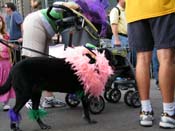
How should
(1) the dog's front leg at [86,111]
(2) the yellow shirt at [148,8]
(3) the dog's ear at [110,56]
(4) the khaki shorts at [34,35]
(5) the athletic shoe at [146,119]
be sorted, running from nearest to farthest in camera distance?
(2) the yellow shirt at [148,8] → (5) the athletic shoe at [146,119] → (1) the dog's front leg at [86,111] → (4) the khaki shorts at [34,35] → (3) the dog's ear at [110,56]

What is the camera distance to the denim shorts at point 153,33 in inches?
188

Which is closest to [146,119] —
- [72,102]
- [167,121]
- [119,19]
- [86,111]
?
[167,121]

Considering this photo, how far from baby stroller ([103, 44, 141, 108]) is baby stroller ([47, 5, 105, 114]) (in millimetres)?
475

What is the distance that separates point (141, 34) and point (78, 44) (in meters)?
1.20

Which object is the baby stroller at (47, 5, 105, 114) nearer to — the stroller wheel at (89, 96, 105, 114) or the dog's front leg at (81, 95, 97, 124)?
the stroller wheel at (89, 96, 105, 114)

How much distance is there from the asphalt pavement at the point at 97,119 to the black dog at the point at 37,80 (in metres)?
0.28

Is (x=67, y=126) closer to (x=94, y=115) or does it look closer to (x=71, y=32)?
(x=94, y=115)

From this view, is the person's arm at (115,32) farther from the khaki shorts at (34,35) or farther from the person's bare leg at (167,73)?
the person's bare leg at (167,73)

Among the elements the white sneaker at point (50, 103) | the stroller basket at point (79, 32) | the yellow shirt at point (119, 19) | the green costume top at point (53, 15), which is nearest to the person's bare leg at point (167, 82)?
the stroller basket at point (79, 32)

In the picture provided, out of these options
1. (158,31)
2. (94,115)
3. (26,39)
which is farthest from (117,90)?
(158,31)

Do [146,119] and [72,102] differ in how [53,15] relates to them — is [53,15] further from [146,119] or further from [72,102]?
[146,119]

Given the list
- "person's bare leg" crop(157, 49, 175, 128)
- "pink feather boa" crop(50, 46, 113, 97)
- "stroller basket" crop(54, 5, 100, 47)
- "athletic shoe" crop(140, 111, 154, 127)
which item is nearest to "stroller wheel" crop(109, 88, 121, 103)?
"stroller basket" crop(54, 5, 100, 47)

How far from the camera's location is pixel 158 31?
4.81 metres

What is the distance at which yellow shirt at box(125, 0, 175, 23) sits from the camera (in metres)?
4.77
